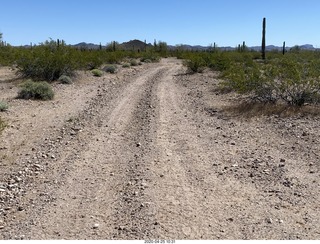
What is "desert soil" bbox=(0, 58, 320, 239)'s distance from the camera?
4.53 metres

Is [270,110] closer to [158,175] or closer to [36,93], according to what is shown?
[158,175]

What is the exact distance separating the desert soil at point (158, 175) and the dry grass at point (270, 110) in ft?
0.42

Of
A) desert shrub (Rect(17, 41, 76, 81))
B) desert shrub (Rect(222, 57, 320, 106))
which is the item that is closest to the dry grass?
desert shrub (Rect(222, 57, 320, 106))

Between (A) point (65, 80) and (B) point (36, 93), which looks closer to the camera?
(B) point (36, 93)

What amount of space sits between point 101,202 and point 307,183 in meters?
3.11

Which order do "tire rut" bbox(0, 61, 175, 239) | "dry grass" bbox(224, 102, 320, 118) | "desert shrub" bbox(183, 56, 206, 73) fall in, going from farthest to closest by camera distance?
"desert shrub" bbox(183, 56, 206, 73) < "dry grass" bbox(224, 102, 320, 118) < "tire rut" bbox(0, 61, 175, 239)

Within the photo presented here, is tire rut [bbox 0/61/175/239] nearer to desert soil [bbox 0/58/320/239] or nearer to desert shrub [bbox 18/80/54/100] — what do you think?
desert soil [bbox 0/58/320/239]

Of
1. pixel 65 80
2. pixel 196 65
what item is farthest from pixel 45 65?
pixel 196 65

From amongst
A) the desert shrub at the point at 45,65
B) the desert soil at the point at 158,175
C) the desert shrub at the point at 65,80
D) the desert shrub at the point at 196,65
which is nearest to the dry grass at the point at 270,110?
the desert soil at the point at 158,175

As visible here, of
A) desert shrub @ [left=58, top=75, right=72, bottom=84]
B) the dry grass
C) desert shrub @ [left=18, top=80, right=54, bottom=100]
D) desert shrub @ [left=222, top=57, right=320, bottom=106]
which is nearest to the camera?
the dry grass

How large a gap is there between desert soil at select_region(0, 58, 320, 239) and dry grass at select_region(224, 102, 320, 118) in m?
0.13

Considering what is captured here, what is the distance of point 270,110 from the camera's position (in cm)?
1105

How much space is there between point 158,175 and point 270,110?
5.93 m
